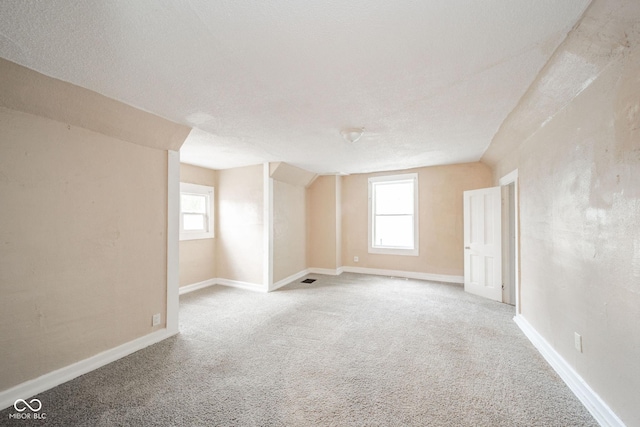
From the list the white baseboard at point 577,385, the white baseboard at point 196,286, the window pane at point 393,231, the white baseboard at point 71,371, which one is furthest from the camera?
the window pane at point 393,231

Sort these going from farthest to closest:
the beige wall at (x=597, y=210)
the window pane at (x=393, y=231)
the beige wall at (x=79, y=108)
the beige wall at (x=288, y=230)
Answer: the window pane at (x=393, y=231), the beige wall at (x=288, y=230), the beige wall at (x=79, y=108), the beige wall at (x=597, y=210)

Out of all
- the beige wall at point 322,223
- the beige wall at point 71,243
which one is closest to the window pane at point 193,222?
the beige wall at point 71,243

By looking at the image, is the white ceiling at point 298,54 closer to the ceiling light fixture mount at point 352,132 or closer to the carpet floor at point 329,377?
the ceiling light fixture mount at point 352,132

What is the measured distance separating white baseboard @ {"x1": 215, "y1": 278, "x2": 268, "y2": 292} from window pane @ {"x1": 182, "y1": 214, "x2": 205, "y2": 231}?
1.13 meters

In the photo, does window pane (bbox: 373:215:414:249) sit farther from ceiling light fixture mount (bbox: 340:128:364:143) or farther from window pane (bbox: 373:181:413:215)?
ceiling light fixture mount (bbox: 340:128:364:143)

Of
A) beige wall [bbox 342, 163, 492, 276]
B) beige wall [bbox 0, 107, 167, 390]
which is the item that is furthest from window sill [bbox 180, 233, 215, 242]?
beige wall [bbox 342, 163, 492, 276]

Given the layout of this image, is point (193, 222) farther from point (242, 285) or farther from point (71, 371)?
point (71, 371)

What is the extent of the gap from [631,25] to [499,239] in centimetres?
320

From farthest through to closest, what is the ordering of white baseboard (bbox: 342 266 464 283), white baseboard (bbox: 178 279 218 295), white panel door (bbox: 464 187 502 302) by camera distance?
white baseboard (bbox: 342 266 464 283) < white baseboard (bbox: 178 279 218 295) < white panel door (bbox: 464 187 502 302)

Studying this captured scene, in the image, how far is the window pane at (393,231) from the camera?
537cm

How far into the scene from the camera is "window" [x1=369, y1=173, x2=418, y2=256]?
17.3 ft

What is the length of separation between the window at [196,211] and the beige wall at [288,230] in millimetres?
1366

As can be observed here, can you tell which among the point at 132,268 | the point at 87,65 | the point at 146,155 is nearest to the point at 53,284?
the point at 132,268

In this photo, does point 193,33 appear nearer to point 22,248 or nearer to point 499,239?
point 22,248
